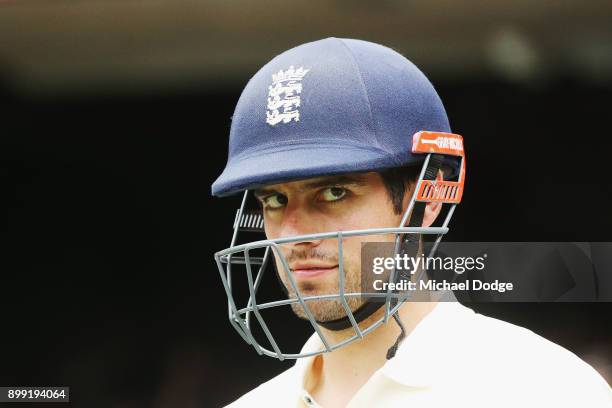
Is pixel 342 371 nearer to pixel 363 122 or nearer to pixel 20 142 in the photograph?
pixel 363 122

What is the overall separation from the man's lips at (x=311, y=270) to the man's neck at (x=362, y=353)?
128mm

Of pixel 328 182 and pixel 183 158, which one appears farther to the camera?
pixel 183 158

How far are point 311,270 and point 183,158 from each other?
7.32 ft

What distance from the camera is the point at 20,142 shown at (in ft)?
12.8

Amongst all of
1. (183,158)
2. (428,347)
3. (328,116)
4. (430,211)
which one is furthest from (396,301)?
(183,158)

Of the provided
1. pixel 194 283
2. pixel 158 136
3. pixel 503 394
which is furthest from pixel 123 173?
pixel 503 394

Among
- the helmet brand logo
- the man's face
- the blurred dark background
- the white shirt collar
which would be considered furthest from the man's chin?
the blurred dark background

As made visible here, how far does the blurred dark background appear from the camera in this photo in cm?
333

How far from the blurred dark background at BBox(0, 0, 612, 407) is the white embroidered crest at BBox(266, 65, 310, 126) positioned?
1578 mm

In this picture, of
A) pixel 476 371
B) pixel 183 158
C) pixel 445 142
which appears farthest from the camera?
pixel 183 158

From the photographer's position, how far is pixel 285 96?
5.71 feet

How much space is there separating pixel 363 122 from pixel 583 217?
6.28 feet

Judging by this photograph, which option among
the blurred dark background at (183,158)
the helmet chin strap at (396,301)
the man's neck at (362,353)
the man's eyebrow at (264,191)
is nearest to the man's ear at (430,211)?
the helmet chin strap at (396,301)

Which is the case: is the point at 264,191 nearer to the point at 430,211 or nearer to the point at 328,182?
the point at 328,182
